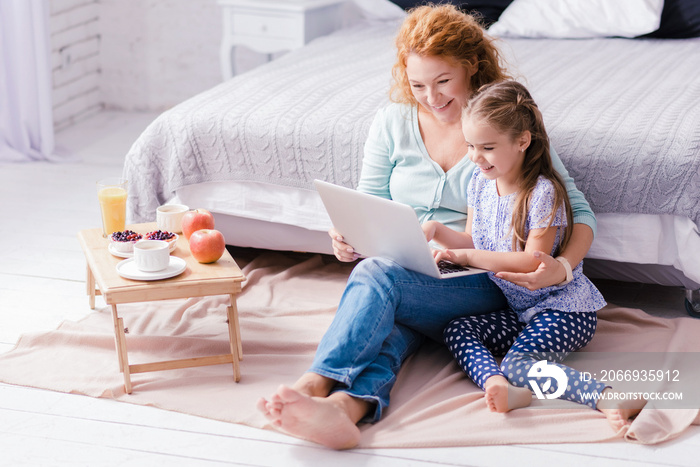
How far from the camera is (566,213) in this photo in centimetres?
177

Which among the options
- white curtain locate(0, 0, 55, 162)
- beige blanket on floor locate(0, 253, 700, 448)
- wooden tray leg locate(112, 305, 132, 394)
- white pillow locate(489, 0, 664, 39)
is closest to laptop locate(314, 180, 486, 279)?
beige blanket on floor locate(0, 253, 700, 448)

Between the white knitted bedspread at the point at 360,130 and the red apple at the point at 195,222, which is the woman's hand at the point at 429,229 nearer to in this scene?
the white knitted bedspread at the point at 360,130

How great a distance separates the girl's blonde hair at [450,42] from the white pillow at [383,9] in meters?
1.77

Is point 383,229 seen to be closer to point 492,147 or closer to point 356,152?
point 492,147

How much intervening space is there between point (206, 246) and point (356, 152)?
0.56m

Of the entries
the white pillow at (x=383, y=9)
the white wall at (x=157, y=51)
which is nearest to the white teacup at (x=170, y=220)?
the white pillow at (x=383, y=9)

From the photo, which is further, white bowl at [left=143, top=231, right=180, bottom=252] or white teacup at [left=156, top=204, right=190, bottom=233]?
white teacup at [left=156, top=204, right=190, bottom=233]

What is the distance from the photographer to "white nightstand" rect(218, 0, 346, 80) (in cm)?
356

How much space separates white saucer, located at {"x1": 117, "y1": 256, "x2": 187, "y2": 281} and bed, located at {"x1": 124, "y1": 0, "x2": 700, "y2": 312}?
54cm

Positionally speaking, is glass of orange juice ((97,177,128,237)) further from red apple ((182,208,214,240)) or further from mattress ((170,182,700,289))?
mattress ((170,182,700,289))

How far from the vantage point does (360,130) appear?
7.15 feet

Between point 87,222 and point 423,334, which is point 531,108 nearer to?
point 423,334

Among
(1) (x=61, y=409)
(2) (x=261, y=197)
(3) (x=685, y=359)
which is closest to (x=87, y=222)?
(2) (x=261, y=197)

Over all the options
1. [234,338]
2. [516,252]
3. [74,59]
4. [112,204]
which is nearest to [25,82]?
[74,59]
